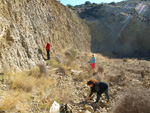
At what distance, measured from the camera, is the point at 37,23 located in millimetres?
10477

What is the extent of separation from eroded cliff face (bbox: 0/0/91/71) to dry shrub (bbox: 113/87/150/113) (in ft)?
16.2

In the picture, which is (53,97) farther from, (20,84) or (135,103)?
(135,103)

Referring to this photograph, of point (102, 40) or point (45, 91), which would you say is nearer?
point (45, 91)

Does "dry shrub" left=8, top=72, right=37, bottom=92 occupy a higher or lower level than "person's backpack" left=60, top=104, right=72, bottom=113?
higher

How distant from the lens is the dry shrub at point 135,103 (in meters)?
2.92

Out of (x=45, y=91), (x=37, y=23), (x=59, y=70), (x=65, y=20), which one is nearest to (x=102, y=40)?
(x=65, y=20)

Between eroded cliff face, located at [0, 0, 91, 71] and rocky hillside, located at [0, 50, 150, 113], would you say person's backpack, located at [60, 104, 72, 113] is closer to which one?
rocky hillside, located at [0, 50, 150, 113]

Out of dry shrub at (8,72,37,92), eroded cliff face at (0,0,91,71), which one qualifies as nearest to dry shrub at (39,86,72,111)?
dry shrub at (8,72,37,92)

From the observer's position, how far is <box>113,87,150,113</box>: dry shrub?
115 inches

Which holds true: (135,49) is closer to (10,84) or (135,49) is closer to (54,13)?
(54,13)

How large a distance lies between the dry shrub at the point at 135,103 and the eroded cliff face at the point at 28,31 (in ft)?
16.2

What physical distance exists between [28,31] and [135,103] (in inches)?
326

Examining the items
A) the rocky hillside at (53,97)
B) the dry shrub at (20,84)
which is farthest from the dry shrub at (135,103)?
the dry shrub at (20,84)

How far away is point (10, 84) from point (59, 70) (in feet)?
10.8
